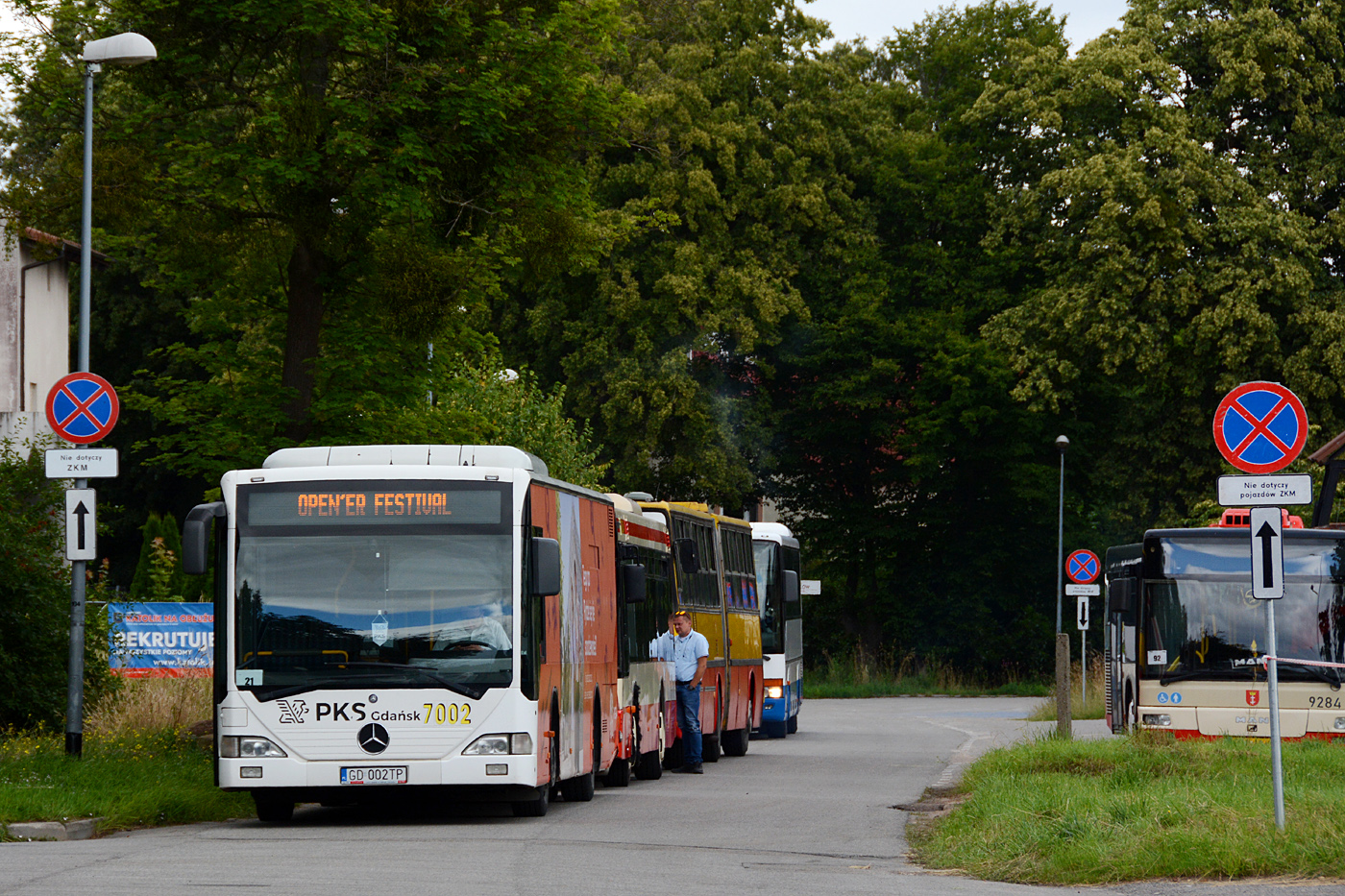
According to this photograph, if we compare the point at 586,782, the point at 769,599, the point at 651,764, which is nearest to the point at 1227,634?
the point at 651,764

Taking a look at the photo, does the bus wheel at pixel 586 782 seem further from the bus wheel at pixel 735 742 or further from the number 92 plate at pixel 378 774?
the bus wheel at pixel 735 742

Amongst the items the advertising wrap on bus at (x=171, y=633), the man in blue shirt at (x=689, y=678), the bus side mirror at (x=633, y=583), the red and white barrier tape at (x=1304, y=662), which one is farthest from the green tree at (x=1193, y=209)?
the bus side mirror at (x=633, y=583)

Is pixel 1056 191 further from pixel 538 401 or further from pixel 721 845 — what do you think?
pixel 721 845

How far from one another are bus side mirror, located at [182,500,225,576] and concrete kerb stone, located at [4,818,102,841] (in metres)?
2.00

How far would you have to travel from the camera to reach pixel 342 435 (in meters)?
22.8

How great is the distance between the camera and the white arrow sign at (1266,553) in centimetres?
1267

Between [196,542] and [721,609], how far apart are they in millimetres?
14014

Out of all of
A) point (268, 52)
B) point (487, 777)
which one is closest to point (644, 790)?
point (487, 777)

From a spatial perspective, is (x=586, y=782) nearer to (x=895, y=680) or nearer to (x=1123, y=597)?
(x=1123, y=597)

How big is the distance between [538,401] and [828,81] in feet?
49.2

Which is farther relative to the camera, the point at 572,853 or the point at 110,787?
the point at 110,787

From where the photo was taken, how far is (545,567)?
603 inches

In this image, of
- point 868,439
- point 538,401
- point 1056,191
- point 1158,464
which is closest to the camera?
point 538,401

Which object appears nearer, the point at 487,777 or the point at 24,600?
the point at 487,777
